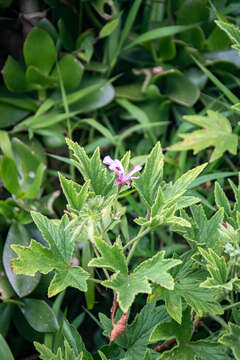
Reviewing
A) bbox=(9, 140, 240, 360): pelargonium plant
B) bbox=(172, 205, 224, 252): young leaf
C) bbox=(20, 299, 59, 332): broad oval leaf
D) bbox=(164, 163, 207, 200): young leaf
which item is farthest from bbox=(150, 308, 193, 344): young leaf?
bbox=(20, 299, 59, 332): broad oval leaf

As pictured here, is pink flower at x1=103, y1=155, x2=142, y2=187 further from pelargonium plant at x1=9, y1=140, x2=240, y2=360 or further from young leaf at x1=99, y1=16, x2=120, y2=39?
young leaf at x1=99, y1=16, x2=120, y2=39

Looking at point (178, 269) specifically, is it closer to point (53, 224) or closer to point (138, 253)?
point (53, 224)

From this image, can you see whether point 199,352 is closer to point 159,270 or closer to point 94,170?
point 159,270

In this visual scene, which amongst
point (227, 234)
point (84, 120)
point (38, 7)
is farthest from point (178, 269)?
point (38, 7)

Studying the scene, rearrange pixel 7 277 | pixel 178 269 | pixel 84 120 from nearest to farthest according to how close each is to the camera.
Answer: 1. pixel 178 269
2. pixel 7 277
3. pixel 84 120

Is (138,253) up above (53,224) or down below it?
below

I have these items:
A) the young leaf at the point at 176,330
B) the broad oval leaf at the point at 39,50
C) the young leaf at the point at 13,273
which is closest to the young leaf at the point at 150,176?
the young leaf at the point at 176,330
